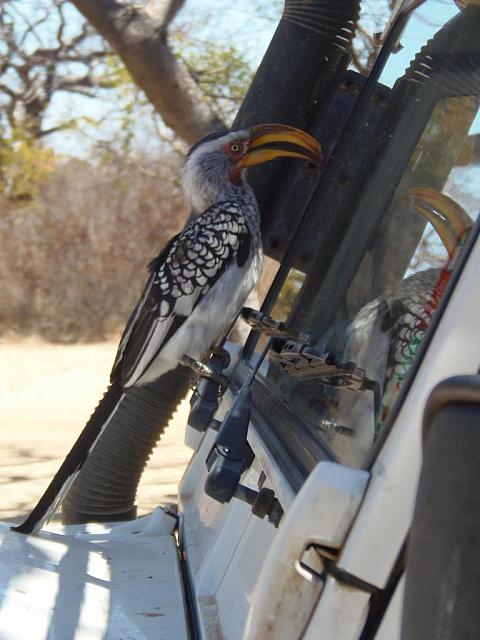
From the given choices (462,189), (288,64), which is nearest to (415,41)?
(462,189)

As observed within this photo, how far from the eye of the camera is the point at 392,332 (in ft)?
4.89

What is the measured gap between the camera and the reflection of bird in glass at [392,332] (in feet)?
4.38

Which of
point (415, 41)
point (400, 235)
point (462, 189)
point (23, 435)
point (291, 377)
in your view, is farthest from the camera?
point (23, 435)

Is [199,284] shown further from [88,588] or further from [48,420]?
[48,420]

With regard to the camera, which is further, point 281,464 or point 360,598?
point 281,464

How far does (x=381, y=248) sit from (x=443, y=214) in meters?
0.29

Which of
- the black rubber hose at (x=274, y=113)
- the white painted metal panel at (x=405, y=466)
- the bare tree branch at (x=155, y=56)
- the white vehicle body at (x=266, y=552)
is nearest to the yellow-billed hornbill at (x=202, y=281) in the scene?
the black rubber hose at (x=274, y=113)

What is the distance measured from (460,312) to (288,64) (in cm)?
225

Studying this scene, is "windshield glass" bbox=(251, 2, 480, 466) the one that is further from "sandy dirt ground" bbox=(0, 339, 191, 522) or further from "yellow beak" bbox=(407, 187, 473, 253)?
"sandy dirt ground" bbox=(0, 339, 191, 522)

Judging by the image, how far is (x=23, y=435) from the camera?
26.3 feet

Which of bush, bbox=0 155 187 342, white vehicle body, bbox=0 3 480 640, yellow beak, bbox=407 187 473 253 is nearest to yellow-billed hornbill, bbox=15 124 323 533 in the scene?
white vehicle body, bbox=0 3 480 640

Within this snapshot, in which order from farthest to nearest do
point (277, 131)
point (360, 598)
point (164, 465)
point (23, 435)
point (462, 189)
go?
1. point (23, 435)
2. point (164, 465)
3. point (277, 131)
4. point (462, 189)
5. point (360, 598)

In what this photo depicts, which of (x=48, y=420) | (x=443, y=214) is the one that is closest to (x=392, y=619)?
(x=443, y=214)

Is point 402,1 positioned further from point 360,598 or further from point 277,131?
point 360,598
